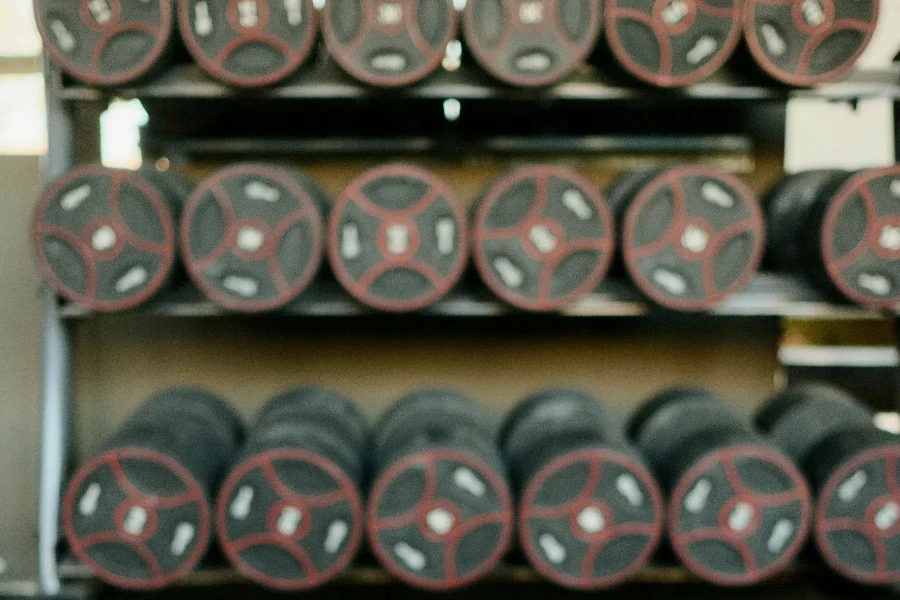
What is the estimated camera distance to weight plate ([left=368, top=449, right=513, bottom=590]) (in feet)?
3.85

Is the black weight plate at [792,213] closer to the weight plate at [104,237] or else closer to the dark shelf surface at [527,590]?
the dark shelf surface at [527,590]

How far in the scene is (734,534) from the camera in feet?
3.93

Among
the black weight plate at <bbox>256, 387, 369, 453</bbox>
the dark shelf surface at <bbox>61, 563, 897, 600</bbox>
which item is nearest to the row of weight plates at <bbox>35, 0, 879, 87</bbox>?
the black weight plate at <bbox>256, 387, 369, 453</bbox>

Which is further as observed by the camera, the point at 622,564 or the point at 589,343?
the point at 589,343

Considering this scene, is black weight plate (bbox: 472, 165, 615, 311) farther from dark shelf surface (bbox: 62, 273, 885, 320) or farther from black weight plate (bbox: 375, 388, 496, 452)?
black weight plate (bbox: 375, 388, 496, 452)

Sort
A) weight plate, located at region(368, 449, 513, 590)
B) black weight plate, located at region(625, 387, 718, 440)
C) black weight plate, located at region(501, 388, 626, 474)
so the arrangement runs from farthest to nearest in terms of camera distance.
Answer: black weight plate, located at region(625, 387, 718, 440), black weight plate, located at region(501, 388, 626, 474), weight plate, located at region(368, 449, 513, 590)

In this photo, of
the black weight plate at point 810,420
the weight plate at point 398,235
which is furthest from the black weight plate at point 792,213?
the weight plate at point 398,235

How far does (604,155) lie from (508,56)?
0.49 metres

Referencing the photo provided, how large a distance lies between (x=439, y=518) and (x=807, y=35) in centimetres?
108

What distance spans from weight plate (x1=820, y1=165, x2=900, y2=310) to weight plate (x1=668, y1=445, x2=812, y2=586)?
0.36 metres

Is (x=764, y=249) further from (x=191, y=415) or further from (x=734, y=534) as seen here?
(x=191, y=415)

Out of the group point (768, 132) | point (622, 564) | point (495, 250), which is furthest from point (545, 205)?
point (768, 132)

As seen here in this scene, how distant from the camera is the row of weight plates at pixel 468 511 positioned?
3.87 ft

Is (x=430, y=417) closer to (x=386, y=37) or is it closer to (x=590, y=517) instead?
(x=590, y=517)
